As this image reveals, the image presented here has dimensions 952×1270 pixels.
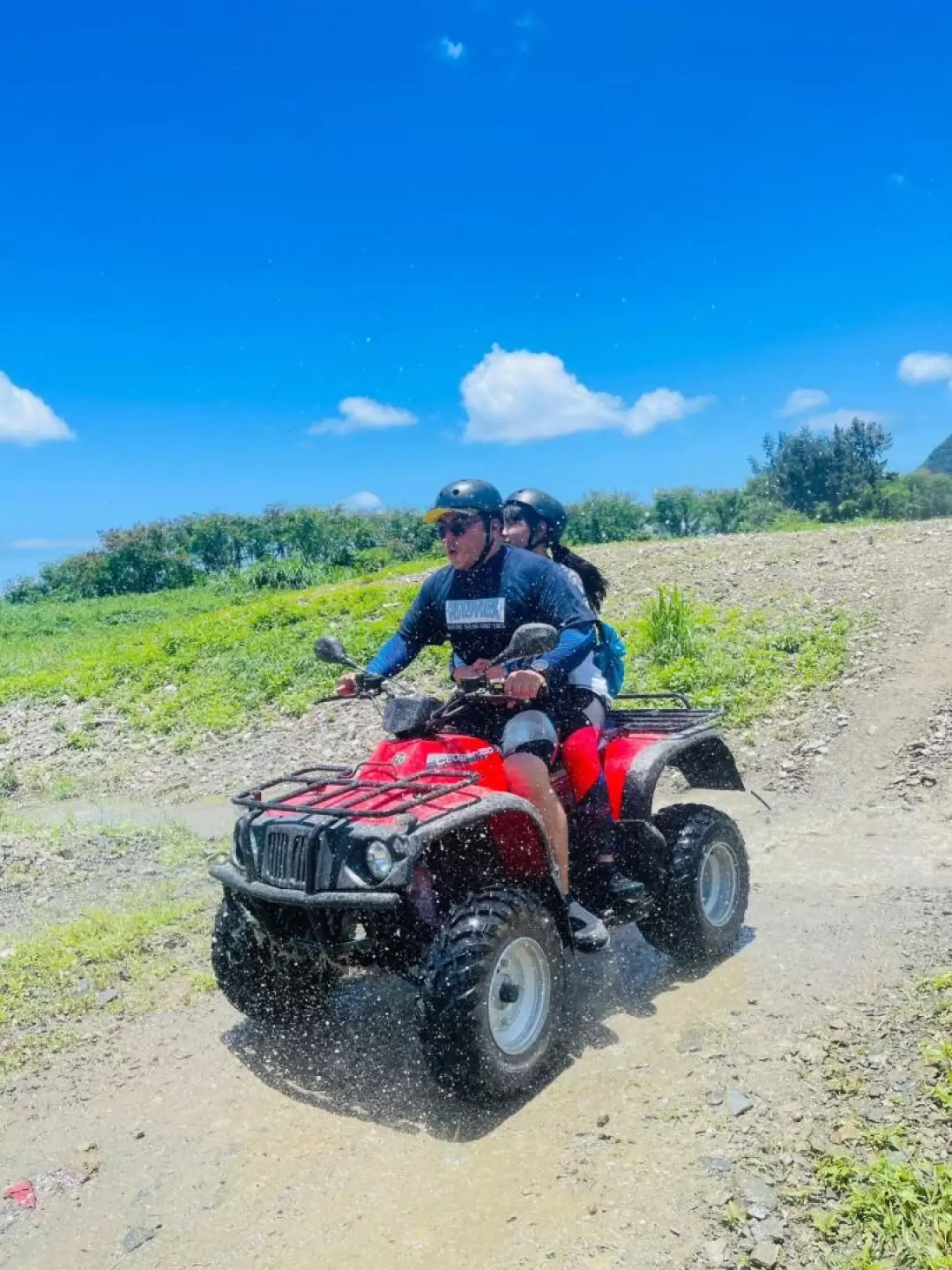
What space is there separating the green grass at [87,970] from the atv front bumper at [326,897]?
5.24 feet

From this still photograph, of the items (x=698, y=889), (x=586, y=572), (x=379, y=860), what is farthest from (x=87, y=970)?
(x=586, y=572)

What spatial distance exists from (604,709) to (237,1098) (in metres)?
2.62

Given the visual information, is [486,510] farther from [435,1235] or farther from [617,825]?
[435,1235]

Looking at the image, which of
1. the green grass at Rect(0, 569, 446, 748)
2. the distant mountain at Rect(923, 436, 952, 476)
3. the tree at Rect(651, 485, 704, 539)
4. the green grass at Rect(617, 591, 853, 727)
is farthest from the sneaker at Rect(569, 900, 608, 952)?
the distant mountain at Rect(923, 436, 952, 476)

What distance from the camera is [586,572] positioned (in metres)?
6.73

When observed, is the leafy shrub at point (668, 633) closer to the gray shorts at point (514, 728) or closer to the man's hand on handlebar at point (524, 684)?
the gray shorts at point (514, 728)

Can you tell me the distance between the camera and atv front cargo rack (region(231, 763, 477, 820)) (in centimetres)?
421

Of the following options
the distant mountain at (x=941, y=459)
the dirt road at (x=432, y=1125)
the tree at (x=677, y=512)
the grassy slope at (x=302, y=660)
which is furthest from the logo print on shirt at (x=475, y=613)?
the distant mountain at (x=941, y=459)

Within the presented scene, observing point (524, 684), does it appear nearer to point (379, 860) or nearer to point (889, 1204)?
point (379, 860)

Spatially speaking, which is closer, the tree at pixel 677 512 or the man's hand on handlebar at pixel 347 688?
the man's hand on handlebar at pixel 347 688

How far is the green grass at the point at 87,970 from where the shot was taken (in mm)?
5180

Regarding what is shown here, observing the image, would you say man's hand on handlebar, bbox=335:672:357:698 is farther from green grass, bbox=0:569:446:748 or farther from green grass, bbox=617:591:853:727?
green grass, bbox=0:569:446:748

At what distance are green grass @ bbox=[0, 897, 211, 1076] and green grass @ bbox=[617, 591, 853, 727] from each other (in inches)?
245

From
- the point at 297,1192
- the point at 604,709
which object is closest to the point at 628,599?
the point at 604,709
